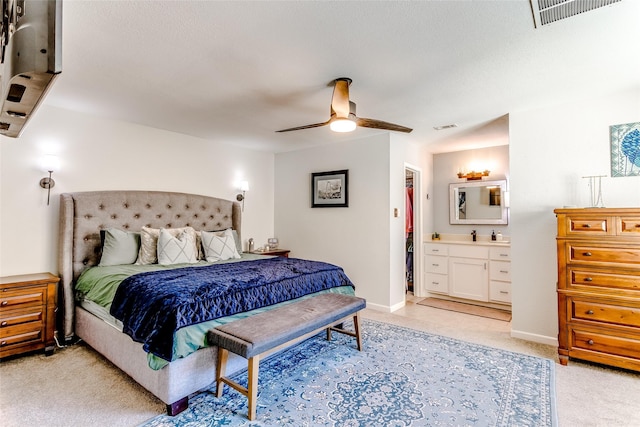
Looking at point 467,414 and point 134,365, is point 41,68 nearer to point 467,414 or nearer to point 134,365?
point 134,365

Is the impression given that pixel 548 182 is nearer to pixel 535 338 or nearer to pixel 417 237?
pixel 535 338

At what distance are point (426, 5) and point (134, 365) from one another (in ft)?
9.52

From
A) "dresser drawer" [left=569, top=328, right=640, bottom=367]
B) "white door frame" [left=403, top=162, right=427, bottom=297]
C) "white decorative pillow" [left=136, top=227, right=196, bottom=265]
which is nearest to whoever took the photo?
"dresser drawer" [left=569, top=328, right=640, bottom=367]

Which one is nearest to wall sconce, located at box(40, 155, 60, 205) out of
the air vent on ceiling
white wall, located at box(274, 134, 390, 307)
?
white wall, located at box(274, 134, 390, 307)

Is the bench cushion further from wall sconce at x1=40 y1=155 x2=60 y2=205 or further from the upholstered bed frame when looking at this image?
wall sconce at x1=40 y1=155 x2=60 y2=205

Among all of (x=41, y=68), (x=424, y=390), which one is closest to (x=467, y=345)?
(x=424, y=390)

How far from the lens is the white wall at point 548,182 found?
293 cm

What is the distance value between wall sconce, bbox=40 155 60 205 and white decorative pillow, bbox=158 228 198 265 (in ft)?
3.61

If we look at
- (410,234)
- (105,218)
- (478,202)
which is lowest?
(410,234)

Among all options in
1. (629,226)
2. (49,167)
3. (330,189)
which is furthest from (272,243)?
(629,226)

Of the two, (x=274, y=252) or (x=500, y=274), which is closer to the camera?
(x=500, y=274)

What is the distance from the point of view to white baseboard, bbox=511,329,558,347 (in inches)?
126

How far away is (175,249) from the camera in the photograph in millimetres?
3400

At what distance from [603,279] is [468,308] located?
209cm
